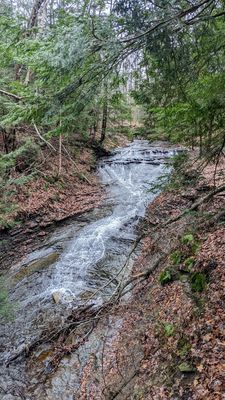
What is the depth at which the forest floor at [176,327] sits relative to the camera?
3965mm

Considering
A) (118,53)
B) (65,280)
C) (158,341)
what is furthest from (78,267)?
(118,53)

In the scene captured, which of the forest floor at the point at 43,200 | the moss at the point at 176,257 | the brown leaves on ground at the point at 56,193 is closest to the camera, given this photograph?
the moss at the point at 176,257

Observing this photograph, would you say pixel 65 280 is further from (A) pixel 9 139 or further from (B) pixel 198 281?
(A) pixel 9 139

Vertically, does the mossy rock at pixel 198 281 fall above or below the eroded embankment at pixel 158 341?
above

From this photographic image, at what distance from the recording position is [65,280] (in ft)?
27.9

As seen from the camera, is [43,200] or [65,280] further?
[43,200]

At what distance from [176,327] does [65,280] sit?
424cm

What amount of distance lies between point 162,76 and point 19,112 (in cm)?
272

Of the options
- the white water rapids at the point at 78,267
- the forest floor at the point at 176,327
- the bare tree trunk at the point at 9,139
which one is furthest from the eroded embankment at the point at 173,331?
the bare tree trunk at the point at 9,139

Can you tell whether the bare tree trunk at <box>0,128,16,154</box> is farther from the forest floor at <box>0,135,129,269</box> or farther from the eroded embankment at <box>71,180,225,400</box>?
the eroded embankment at <box>71,180,225,400</box>

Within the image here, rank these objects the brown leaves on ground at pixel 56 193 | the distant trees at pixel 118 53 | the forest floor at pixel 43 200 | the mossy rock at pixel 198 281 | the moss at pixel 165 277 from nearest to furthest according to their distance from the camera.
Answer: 1. the distant trees at pixel 118 53
2. the mossy rock at pixel 198 281
3. the moss at pixel 165 277
4. the forest floor at pixel 43 200
5. the brown leaves on ground at pixel 56 193

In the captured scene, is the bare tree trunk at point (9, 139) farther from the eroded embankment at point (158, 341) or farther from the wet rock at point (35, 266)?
the eroded embankment at point (158, 341)

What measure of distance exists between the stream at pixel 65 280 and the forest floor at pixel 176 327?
0.55 meters

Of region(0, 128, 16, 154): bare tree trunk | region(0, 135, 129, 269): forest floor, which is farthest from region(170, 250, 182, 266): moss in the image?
region(0, 128, 16, 154): bare tree trunk
